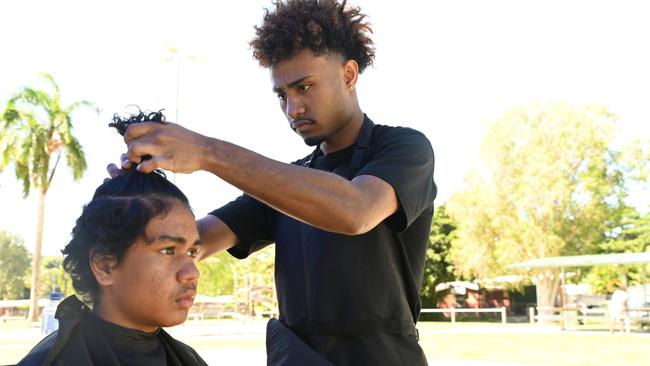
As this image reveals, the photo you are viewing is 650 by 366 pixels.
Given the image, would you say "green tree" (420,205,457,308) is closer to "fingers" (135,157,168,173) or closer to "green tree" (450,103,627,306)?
"green tree" (450,103,627,306)

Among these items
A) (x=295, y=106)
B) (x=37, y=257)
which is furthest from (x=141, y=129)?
(x=37, y=257)

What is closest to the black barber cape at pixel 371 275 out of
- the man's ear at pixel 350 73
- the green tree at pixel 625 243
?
the man's ear at pixel 350 73

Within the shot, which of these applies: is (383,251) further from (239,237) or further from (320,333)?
(239,237)

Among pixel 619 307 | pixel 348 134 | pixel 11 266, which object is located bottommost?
pixel 619 307

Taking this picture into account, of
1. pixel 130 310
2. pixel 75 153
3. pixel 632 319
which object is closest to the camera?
pixel 130 310

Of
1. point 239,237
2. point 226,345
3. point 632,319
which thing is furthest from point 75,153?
point 239,237

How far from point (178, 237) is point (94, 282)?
0.76ft

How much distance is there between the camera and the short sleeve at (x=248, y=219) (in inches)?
95.7

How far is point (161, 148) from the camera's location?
1596mm

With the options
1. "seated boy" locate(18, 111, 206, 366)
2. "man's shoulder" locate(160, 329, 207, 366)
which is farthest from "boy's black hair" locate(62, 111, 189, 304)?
"man's shoulder" locate(160, 329, 207, 366)

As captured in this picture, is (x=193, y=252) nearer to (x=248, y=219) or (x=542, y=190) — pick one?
(x=248, y=219)

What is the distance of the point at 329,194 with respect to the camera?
1700 millimetres

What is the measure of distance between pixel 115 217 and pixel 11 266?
6733 cm

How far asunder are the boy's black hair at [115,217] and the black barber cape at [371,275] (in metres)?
0.39
